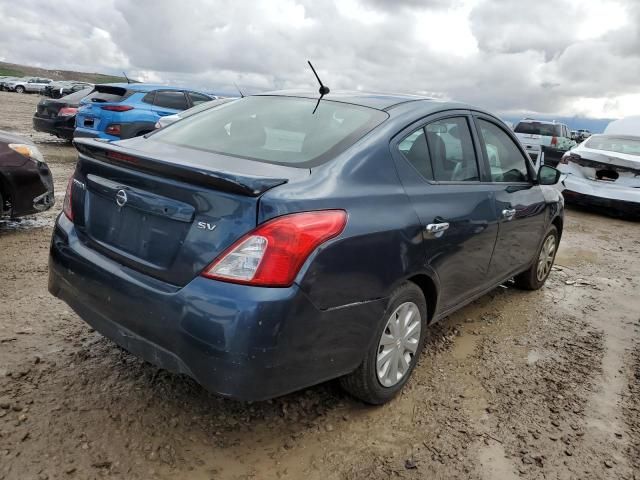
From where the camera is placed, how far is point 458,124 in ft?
→ 10.7

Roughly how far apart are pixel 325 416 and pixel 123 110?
8.40 meters

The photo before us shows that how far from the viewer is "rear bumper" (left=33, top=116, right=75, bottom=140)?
38.5 feet

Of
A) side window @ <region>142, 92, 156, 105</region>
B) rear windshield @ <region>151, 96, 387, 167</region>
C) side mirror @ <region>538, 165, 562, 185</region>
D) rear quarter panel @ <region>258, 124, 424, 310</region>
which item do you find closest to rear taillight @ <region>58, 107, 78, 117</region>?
side window @ <region>142, 92, 156, 105</region>

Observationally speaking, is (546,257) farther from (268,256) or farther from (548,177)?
(268,256)

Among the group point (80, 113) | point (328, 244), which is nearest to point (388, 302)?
point (328, 244)

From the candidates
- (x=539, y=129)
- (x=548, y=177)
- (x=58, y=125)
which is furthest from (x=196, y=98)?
(x=539, y=129)

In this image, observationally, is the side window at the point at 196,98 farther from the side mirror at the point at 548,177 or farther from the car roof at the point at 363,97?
the side mirror at the point at 548,177

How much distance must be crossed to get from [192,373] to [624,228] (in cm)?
836

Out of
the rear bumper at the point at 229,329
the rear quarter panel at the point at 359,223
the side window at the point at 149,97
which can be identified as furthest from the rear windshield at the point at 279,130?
the side window at the point at 149,97

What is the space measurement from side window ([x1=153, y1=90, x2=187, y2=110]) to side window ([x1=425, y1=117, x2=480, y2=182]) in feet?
26.8

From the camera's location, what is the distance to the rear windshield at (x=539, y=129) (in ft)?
51.8

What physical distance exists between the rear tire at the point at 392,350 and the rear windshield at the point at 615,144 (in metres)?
8.36

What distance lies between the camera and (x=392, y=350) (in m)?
2.69

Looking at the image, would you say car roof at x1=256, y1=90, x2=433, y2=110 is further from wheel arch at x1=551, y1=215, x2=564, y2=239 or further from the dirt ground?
wheel arch at x1=551, y1=215, x2=564, y2=239
